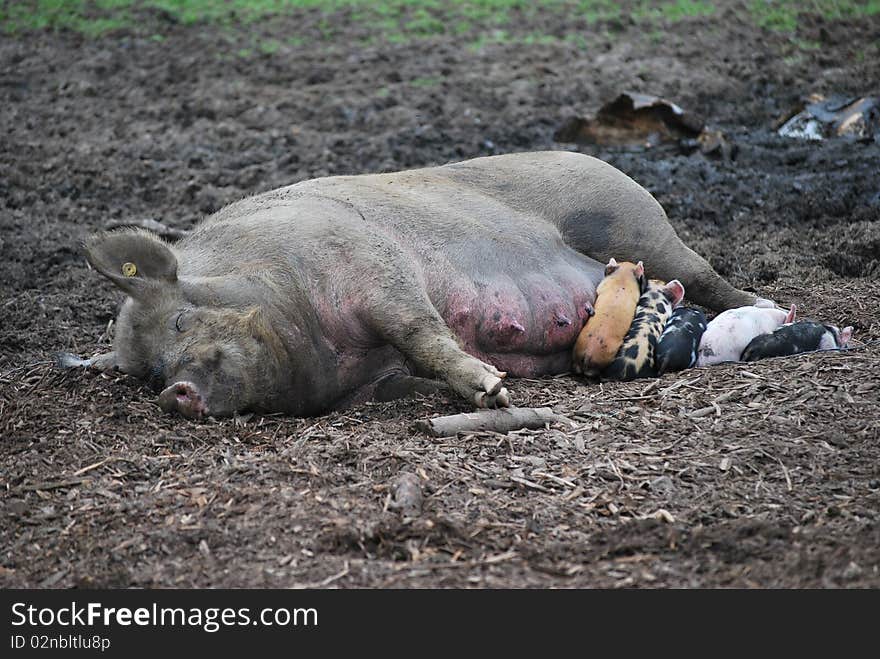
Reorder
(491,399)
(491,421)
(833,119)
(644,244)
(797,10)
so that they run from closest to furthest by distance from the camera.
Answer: (491,421) → (491,399) → (644,244) → (833,119) → (797,10)

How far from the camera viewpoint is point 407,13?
43.1 ft

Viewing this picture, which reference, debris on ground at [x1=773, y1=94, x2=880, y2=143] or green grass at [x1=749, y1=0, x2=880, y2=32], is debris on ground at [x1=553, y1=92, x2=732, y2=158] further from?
green grass at [x1=749, y1=0, x2=880, y2=32]

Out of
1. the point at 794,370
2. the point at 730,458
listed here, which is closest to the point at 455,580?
the point at 730,458

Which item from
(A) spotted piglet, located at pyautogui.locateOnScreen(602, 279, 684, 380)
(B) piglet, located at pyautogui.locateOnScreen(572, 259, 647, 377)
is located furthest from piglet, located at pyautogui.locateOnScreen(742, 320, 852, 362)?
(B) piglet, located at pyautogui.locateOnScreen(572, 259, 647, 377)

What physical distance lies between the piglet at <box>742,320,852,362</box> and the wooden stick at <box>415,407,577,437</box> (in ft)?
4.53

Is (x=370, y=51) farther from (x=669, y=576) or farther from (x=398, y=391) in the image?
(x=669, y=576)

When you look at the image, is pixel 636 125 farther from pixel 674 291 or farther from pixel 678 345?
pixel 678 345

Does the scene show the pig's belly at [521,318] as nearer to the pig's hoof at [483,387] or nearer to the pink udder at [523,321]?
the pink udder at [523,321]

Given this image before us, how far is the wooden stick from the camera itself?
4.45 metres

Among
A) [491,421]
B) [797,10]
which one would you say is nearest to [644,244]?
[491,421]

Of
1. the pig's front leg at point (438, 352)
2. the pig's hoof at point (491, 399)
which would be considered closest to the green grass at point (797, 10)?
the pig's front leg at point (438, 352)

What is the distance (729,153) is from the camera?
9312 mm

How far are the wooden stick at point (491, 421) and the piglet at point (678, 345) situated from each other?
3.36 ft

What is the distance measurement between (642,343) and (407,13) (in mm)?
8706
